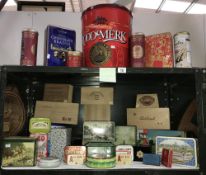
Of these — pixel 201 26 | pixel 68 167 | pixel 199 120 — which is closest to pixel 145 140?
pixel 199 120

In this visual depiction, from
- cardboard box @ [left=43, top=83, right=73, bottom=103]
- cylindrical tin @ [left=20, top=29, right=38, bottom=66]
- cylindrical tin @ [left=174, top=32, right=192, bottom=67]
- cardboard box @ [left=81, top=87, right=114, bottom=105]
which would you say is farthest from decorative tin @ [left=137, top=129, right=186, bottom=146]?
cylindrical tin @ [left=20, top=29, right=38, bottom=66]

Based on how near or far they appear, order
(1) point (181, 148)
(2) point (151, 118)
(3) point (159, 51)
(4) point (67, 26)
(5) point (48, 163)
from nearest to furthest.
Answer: (5) point (48, 163) < (1) point (181, 148) < (3) point (159, 51) < (2) point (151, 118) < (4) point (67, 26)

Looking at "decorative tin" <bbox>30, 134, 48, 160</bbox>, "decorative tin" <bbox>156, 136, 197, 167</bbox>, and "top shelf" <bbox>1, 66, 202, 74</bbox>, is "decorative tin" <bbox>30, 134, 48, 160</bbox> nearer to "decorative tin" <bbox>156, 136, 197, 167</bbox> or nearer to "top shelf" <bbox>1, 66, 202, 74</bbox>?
"top shelf" <bbox>1, 66, 202, 74</bbox>

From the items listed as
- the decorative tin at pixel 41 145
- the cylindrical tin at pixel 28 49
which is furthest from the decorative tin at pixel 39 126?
the cylindrical tin at pixel 28 49

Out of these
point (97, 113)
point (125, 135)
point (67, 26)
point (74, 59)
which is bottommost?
point (125, 135)

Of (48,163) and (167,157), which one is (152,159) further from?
(48,163)

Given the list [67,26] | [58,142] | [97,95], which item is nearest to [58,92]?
[97,95]

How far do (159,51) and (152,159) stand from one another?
1.74ft

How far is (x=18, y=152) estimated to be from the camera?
44.2 inches

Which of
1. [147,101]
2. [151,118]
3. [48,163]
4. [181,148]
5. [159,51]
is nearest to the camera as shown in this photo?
[48,163]

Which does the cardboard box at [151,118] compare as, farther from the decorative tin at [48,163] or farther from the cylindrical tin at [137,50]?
the decorative tin at [48,163]

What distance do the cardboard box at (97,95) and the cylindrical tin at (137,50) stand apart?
0.30m

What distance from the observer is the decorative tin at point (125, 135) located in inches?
51.0

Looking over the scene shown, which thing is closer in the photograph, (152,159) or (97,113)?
(152,159)
